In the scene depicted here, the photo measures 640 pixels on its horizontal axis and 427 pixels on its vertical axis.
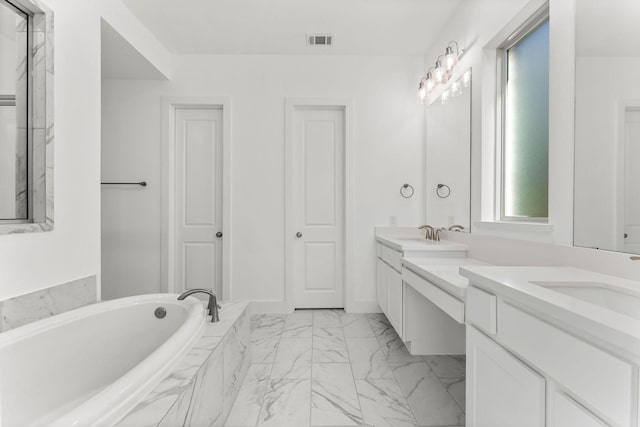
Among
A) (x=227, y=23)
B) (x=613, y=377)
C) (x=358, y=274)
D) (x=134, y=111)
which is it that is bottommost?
(x=358, y=274)

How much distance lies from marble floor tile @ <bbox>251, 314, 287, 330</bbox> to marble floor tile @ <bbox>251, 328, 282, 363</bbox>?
81mm

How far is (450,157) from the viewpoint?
245 cm

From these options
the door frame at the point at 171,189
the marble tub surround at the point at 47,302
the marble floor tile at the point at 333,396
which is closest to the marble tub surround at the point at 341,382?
the marble floor tile at the point at 333,396

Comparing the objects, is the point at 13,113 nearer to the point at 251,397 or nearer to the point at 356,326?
the point at 251,397

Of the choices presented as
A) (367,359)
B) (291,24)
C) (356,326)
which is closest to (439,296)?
(367,359)

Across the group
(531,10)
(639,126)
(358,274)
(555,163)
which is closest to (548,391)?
(639,126)

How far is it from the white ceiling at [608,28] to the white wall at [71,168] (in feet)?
8.32

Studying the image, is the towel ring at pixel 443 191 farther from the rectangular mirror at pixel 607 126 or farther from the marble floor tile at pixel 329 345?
the marble floor tile at pixel 329 345

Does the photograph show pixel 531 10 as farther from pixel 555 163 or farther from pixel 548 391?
pixel 548 391

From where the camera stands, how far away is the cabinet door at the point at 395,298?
7.12 feet

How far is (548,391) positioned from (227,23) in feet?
10.1

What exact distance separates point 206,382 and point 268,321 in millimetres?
1652

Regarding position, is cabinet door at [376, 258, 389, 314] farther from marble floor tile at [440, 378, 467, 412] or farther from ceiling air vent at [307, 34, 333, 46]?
ceiling air vent at [307, 34, 333, 46]

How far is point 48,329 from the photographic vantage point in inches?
51.7
